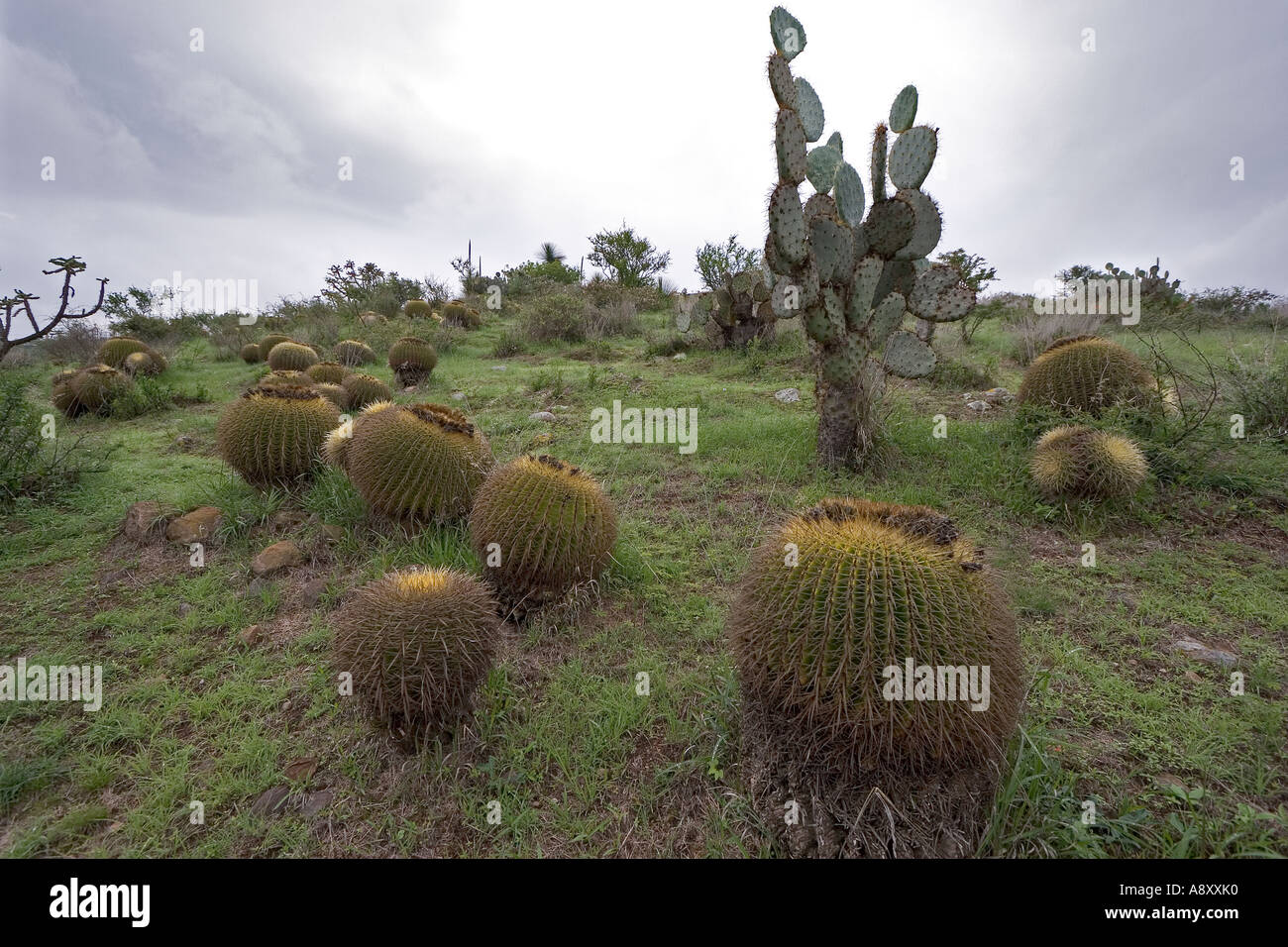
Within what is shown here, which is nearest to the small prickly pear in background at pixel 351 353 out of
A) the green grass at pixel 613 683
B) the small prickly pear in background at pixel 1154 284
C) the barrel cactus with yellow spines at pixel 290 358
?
the barrel cactus with yellow spines at pixel 290 358

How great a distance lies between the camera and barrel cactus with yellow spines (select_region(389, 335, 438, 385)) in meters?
9.45

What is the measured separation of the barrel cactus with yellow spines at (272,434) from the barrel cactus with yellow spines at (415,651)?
278 centimetres

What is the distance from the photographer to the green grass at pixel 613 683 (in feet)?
6.61

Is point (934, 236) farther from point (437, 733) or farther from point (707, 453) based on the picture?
point (437, 733)

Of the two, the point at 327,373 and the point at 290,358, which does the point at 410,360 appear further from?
the point at 290,358

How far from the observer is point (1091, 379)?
17.1ft

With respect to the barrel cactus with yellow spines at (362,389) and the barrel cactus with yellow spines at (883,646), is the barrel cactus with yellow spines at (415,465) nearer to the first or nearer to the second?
the barrel cactus with yellow spines at (883,646)

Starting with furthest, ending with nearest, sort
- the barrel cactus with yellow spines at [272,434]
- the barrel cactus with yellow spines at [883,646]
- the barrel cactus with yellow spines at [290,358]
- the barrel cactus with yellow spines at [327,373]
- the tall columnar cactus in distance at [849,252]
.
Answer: the barrel cactus with yellow spines at [290,358] < the barrel cactus with yellow spines at [327,373] < the tall columnar cactus in distance at [849,252] < the barrel cactus with yellow spines at [272,434] < the barrel cactus with yellow spines at [883,646]

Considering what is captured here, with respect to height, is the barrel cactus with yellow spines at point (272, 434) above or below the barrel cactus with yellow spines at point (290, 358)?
below

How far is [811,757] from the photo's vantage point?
1919 mm

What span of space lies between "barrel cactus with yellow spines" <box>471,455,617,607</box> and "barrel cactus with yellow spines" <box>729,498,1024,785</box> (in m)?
1.39
